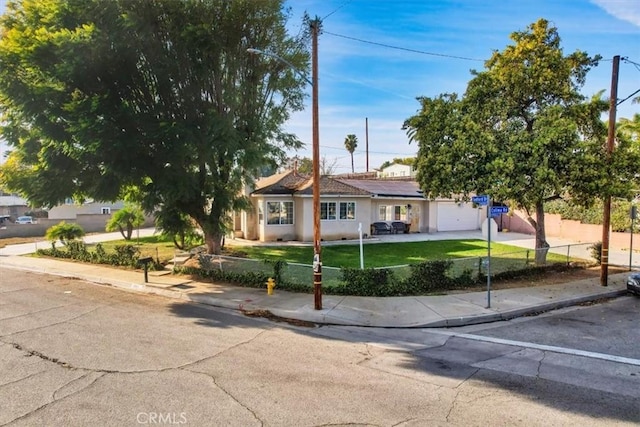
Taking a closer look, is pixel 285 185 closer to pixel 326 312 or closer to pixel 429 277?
pixel 429 277

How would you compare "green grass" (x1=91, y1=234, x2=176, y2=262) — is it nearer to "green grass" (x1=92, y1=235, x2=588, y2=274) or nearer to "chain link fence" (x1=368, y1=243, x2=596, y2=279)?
"green grass" (x1=92, y1=235, x2=588, y2=274)

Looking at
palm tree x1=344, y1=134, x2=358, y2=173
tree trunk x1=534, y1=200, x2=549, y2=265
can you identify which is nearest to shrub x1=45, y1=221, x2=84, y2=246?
tree trunk x1=534, y1=200, x2=549, y2=265

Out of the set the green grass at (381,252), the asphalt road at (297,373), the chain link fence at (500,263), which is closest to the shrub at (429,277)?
the chain link fence at (500,263)

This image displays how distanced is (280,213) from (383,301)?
14.9m

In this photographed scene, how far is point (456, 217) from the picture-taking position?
3319cm

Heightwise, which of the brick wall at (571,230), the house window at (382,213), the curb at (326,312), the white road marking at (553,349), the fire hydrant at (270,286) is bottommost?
the white road marking at (553,349)

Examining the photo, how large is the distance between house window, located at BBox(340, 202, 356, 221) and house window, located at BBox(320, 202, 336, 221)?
0.61m

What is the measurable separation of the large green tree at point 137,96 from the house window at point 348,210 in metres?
10.6

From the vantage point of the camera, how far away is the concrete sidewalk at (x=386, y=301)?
10148mm

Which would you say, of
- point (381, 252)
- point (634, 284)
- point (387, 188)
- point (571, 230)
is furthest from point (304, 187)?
point (571, 230)

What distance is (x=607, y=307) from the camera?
39.2ft

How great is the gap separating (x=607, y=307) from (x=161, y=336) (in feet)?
41.2

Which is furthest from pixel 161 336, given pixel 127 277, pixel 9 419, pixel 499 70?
pixel 499 70

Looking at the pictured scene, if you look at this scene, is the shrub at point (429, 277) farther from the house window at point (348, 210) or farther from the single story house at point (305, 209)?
the house window at point (348, 210)
